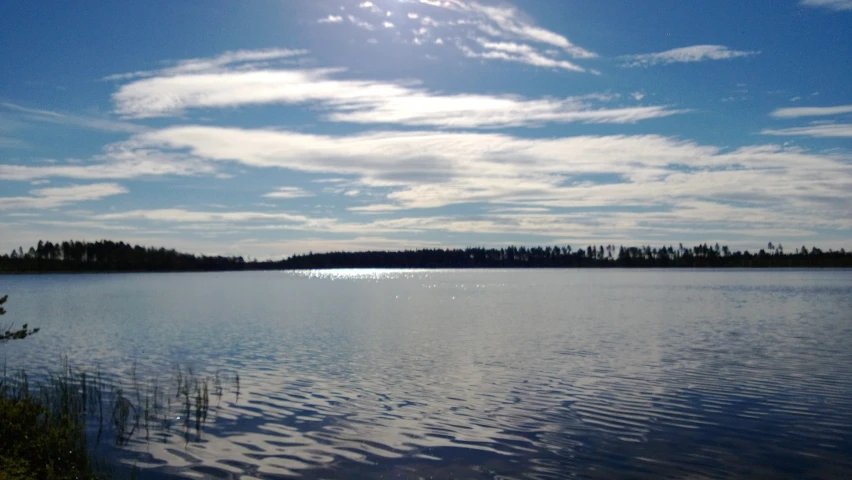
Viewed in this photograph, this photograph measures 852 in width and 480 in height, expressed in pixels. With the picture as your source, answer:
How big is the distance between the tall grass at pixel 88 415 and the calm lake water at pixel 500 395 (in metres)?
0.78

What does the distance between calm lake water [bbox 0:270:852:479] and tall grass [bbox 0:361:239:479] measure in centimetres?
78

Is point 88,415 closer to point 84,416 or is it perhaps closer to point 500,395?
point 84,416

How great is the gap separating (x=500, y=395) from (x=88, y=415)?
45.3ft

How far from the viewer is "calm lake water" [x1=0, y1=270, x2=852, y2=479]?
16578 mm

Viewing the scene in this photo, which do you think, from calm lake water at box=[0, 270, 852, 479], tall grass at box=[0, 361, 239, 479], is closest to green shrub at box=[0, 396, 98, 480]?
tall grass at box=[0, 361, 239, 479]

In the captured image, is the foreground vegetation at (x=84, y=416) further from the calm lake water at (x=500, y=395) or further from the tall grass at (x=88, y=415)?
the calm lake water at (x=500, y=395)

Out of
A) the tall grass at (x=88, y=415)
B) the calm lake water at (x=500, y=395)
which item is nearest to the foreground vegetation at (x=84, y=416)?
the tall grass at (x=88, y=415)

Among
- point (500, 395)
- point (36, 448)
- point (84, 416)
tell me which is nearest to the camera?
point (36, 448)

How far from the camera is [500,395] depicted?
24500 mm

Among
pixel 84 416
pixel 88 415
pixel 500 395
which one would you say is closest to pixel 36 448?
pixel 84 416

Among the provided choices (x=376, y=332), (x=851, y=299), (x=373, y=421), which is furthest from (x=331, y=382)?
(x=851, y=299)

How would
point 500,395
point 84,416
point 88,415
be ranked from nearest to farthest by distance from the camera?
point 84,416, point 88,415, point 500,395

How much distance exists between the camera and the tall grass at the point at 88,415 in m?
14.4

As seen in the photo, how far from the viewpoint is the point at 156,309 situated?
234 ft
